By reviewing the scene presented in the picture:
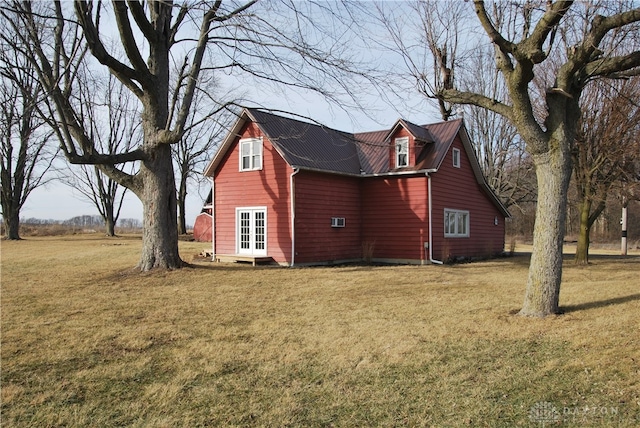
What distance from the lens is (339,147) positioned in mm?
21578

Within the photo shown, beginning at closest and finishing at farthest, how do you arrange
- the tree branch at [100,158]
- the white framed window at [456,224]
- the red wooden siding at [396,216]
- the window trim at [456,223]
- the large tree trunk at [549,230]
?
1. the large tree trunk at [549,230]
2. the tree branch at [100,158]
3. the red wooden siding at [396,216]
4. the window trim at [456,223]
5. the white framed window at [456,224]

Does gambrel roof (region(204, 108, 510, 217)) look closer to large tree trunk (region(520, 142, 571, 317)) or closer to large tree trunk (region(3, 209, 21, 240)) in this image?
large tree trunk (region(520, 142, 571, 317))

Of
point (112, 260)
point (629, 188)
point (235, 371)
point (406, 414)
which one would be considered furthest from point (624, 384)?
point (112, 260)

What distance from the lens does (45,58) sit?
13.6m

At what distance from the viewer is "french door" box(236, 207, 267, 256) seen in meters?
18.8

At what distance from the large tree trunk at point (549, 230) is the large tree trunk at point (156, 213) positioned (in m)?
10.2

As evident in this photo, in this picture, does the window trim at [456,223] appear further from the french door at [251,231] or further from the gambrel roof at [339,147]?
the french door at [251,231]

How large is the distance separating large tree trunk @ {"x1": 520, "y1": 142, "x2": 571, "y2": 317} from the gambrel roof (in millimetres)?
10077

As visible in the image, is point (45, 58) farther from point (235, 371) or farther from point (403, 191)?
point (403, 191)

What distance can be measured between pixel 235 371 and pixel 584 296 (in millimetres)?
7667

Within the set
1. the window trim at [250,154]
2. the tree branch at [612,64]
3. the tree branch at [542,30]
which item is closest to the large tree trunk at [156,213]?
the window trim at [250,154]

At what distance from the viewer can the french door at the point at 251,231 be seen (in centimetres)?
1880

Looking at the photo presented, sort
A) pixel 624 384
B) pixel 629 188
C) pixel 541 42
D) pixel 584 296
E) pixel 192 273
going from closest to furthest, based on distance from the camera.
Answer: pixel 624 384, pixel 541 42, pixel 584 296, pixel 192 273, pixel 629 188

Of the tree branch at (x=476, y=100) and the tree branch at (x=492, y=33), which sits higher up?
the tree branch at (x=492, y=33)
